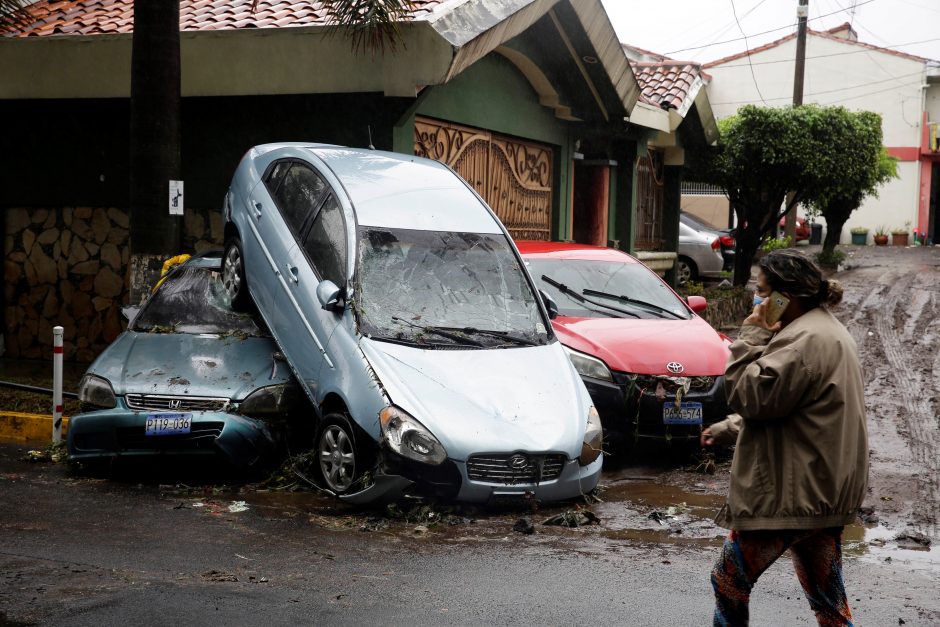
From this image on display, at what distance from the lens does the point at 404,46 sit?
421 inches

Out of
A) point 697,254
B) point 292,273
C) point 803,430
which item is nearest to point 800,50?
point 697,254

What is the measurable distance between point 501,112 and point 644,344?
6.35 m

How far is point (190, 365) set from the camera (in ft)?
26.1

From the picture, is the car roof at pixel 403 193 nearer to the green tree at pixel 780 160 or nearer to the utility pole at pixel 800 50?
the green tree at pixel 780 160

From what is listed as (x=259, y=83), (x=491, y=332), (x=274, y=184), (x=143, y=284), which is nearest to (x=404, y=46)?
(x=259, y=83)

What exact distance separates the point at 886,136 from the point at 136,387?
3655 centimetres

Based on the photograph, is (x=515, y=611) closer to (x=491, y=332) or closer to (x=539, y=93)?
(x=491, y=332)

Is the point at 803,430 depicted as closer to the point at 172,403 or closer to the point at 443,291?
the point at 443,291

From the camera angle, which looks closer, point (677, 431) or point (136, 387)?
point (136, 387)

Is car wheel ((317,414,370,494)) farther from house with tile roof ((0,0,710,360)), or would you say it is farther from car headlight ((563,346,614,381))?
house with tile roof ((0,0,710,360))

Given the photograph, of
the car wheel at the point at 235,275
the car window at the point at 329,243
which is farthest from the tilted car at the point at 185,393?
the car window at the point at 329,243

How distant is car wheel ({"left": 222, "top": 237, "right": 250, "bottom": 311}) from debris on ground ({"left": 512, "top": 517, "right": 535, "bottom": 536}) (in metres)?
3.33

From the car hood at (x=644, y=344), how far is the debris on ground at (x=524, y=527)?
7.56ft

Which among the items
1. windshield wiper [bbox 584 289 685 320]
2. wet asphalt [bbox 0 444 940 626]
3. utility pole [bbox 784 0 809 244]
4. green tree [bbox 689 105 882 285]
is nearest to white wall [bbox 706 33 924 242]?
utility pole [bbox 784 0 809 244]
